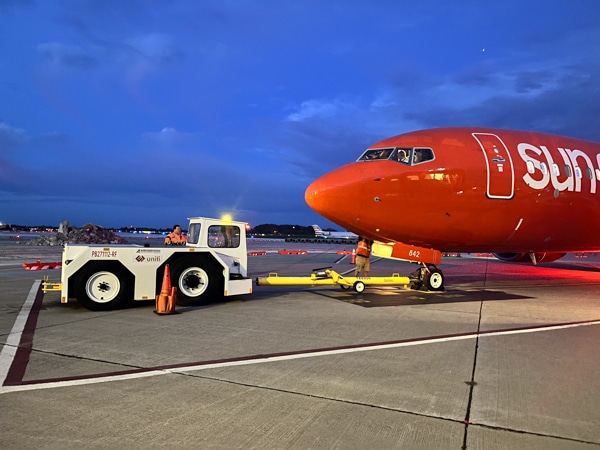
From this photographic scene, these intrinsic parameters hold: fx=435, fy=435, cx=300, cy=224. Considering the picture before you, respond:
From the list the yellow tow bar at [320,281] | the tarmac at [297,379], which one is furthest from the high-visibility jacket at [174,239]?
the tarmac at [297,379]

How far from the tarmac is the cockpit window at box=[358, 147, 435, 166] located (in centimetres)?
399

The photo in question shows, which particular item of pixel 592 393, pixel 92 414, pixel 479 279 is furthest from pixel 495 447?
pixel 479 279

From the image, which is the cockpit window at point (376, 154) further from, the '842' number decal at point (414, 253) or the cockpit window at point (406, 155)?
the '842' number decal at point (414, 253)

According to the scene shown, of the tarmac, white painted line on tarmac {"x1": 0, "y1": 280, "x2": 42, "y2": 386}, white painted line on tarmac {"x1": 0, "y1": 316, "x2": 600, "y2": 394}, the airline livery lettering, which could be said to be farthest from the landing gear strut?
white painted line on tarmac {"x1": 0, "y1": 280, "x2": 42, "y2": 386}

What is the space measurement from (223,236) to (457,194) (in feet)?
19.8

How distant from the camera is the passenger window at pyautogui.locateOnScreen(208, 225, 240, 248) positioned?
34.8ft

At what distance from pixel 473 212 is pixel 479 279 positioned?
6.65 metres

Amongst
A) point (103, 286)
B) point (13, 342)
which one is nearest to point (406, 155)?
point (103, 286)

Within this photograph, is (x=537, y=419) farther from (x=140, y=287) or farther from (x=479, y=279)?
(x=479, y=279)

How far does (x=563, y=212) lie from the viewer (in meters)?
12.4

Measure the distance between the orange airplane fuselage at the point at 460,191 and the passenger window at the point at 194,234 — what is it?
115 inches

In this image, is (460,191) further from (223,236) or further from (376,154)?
(223,236)

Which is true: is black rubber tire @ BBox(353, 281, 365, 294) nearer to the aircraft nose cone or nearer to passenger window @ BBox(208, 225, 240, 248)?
the aircraft nose cone

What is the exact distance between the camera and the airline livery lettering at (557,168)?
11.9 meters
